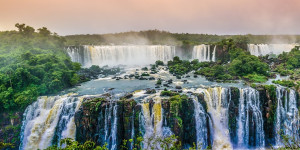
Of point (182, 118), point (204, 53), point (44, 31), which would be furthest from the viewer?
point (204, 53)

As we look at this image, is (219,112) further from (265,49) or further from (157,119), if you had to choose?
(265,49)

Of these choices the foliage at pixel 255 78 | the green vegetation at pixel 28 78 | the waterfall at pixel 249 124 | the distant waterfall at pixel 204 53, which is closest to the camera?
the green vegetation at pixel 28 78

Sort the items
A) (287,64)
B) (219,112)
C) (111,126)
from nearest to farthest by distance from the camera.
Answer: (111,126), (219,112), (287,64)

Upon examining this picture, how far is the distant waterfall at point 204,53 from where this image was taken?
37688 mm

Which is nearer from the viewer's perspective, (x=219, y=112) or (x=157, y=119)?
(x=157, y=119)

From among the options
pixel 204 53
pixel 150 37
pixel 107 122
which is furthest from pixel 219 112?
pixel 150 37

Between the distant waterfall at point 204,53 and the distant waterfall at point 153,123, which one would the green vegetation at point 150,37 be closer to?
the distant waterfall at point 204,53

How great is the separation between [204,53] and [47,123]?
97.6 ft

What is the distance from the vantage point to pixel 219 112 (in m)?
17.7

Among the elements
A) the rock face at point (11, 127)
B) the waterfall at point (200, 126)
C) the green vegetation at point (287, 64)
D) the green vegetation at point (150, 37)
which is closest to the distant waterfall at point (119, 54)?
the green vegetation at point (287, 64)

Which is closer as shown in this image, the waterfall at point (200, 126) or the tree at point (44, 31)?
the waterfall at point (200, 126)

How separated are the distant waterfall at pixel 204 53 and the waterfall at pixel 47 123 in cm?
2735

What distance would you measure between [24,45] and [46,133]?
16994 millimetres

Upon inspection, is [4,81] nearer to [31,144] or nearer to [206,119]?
[31,144]
